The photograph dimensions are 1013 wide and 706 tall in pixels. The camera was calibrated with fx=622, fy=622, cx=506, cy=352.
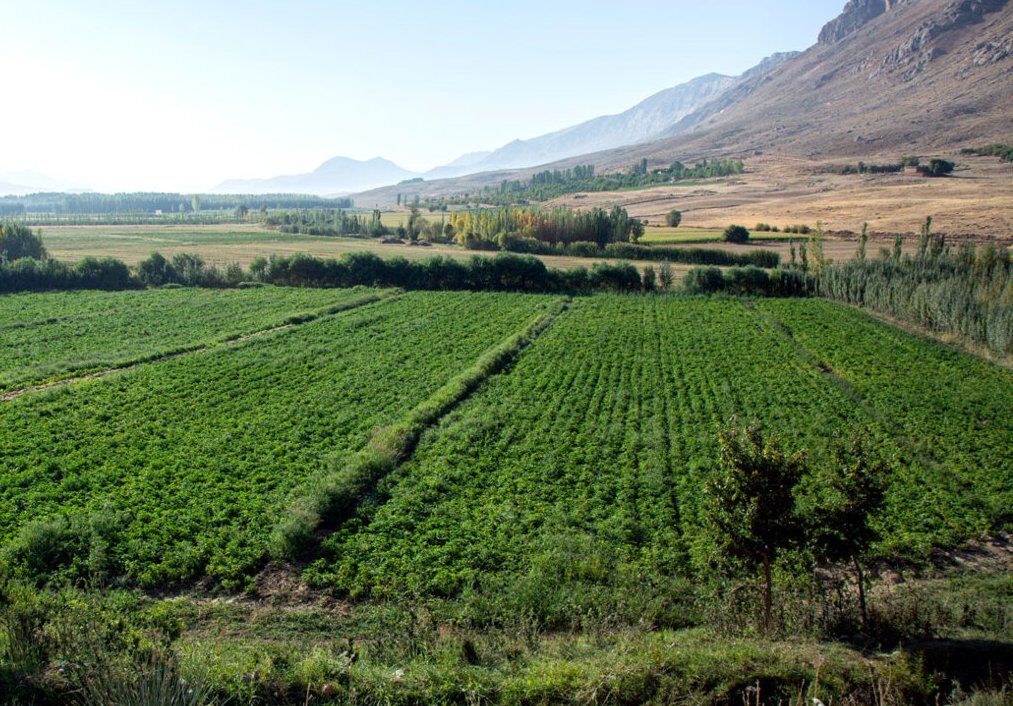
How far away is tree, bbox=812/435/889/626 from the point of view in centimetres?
1180

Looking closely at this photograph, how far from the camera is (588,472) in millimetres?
19453

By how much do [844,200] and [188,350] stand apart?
390 ft

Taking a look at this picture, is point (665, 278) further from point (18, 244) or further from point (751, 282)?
point (18, 244)

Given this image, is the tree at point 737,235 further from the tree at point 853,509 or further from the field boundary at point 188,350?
the tree at point 853,509

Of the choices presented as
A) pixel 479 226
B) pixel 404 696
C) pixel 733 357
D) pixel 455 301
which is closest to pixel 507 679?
pixel 404 696

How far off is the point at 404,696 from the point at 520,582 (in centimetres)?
512

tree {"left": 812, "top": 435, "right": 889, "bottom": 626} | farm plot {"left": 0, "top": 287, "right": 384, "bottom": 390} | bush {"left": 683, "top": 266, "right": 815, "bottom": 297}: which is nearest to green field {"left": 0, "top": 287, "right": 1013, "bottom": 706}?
farm plot {"left": 0, "top": 287, "right": 384, "bottom": 390}

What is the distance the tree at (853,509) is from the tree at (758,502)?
2.15 feet

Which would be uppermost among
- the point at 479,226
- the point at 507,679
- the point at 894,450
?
the point at 479,226

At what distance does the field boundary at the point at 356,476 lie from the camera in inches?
597

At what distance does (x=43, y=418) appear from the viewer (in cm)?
2302

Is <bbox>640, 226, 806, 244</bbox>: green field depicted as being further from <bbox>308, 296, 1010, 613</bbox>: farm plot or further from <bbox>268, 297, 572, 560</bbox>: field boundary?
<bbox>268, 297, 572, 560</bbox>: field boundary

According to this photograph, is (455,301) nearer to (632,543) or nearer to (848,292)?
(848,292)

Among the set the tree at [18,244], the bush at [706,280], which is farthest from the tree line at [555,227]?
the tree at [18,244]
